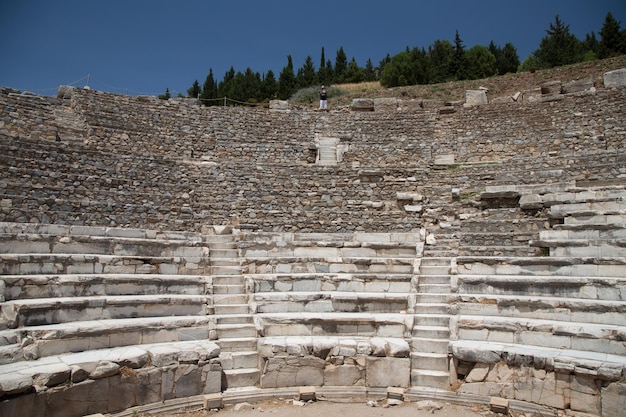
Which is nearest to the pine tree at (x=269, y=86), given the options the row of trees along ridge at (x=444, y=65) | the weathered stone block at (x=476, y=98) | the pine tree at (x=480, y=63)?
the row of trees along ridge at (x=444, y=65)

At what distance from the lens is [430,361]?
6938 mm

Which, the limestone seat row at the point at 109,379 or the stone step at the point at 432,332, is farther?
the stone step at the point at 432,332

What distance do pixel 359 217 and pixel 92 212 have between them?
697cm

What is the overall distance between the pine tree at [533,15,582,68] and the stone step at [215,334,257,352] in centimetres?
3887

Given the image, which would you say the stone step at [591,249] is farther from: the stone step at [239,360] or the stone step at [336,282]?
the stone step at [239,360]

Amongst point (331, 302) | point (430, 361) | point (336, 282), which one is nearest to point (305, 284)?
point (336, 282)

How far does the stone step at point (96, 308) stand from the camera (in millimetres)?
6022

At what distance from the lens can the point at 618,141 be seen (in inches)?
640

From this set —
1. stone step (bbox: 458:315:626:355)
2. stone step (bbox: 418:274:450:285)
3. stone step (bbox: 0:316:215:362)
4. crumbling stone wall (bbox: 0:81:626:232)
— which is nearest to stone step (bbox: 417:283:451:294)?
stone step (bbox: 418:274:450:285)

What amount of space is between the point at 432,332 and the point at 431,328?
66 mm

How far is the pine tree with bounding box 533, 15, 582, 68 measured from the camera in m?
39.2

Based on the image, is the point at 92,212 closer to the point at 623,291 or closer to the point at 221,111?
the point at 221,111

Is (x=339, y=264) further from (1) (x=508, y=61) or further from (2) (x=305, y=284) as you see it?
(1) (x=508, y=61)

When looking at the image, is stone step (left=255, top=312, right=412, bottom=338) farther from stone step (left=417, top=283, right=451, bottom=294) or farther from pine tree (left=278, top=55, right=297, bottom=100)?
pine tree (left=278, top=55, right=297, bottom=100)
